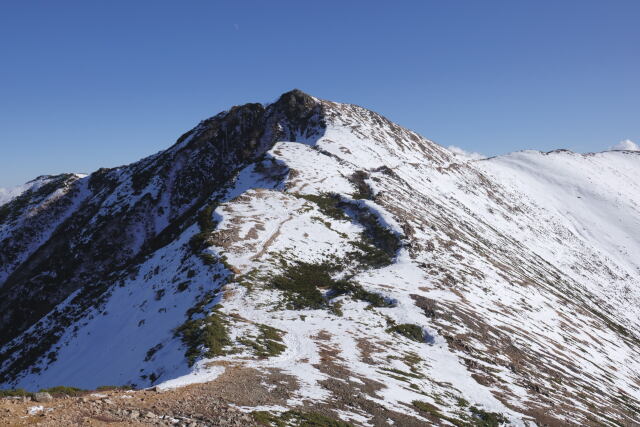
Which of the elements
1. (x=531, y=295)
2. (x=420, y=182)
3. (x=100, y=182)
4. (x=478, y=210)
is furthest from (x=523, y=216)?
(x=100, y=182)

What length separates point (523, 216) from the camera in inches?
4813

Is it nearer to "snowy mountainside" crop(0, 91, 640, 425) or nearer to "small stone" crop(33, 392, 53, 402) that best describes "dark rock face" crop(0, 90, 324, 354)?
"snowy mountainside" crop(0, 91, 640, 425)

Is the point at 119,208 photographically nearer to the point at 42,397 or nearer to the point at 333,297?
the point at 333,297

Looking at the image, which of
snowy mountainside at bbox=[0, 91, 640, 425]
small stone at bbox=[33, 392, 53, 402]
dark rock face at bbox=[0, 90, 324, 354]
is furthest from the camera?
dark rock face at bbox=[0, 90, 324, 354]

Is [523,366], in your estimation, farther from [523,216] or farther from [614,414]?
[523,216]

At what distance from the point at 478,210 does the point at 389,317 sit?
82.4 meters

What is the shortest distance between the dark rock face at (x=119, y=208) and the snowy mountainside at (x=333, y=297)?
A: 635 mm

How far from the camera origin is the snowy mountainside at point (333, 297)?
82.4 feet

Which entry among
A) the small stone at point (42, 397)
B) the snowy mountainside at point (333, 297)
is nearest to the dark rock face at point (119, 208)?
the snowy mountainside at point (333, 297)

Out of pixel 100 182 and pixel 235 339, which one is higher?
pixel 100 182

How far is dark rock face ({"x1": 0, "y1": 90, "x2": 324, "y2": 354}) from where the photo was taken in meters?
A: 82.2

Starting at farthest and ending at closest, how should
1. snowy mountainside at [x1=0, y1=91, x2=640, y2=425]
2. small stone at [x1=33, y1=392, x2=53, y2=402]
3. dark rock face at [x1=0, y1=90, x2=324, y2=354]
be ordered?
dark rock face at [x1=0, y1=90, x2=324, y2=354] → snowy mountainside at [x1=0, y1=91, x2=640, y2=425] → small stone at [x1=33, y1=392, x2=53, y2=402]

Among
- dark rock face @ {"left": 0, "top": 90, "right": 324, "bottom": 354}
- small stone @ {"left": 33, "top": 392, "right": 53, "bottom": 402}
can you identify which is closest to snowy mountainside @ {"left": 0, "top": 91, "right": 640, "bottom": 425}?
dark rock face @ {"left": 0, "top": 90, "right": 324, "bottom": 354}

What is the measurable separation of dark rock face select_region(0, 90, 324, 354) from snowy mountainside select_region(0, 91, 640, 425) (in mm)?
635
